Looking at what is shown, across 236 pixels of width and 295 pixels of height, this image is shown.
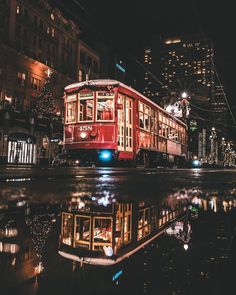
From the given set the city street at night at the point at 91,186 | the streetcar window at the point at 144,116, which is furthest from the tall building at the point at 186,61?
the streetcar window at the point at 144,116

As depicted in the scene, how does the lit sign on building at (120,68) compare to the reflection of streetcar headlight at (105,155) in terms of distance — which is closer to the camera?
the reflection of streetcar headlight at (105,155)

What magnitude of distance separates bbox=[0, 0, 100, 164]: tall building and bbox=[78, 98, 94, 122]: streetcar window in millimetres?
17822

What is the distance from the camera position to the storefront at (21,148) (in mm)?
32706

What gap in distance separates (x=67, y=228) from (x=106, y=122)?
12.6 meters

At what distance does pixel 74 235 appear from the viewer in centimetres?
198

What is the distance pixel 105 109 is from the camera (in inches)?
583

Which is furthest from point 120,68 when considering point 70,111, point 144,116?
point 70,111

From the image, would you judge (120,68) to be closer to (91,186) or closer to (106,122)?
(106,122)

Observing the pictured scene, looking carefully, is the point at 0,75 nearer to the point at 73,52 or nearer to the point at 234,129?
the point at 73,52

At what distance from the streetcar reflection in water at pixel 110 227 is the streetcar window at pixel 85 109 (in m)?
11.7

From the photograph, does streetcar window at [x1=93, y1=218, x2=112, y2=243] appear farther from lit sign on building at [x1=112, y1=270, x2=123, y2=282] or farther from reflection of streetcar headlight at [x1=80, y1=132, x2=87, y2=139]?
reflection of streetcar headlight at [x1=80, y1=132, x2=87, y2=139]

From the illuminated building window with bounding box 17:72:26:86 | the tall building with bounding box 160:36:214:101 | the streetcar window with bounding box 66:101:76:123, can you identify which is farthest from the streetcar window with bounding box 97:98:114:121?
the tall building with bounding box 160:36:214:101

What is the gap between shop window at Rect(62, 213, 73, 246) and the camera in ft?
6.15

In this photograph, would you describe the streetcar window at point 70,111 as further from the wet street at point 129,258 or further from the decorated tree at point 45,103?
the decorated tree at point 45,103
